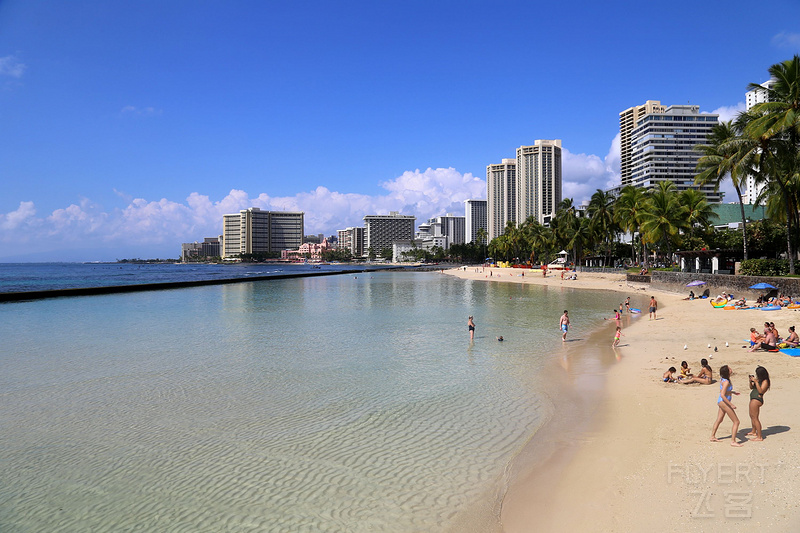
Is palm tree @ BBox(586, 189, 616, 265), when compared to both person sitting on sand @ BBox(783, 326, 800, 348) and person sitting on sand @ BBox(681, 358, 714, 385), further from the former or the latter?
person sitting on sand @ BBox(681, 358, 714, 385)

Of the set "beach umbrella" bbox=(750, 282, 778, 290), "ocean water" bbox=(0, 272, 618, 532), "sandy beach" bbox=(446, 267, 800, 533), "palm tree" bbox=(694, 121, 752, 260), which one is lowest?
"ocean water" bbox=(0, 272, 618, 532)

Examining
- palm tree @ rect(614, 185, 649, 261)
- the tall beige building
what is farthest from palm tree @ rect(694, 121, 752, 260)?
the tall beige building

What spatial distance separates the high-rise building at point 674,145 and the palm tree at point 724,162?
108 m

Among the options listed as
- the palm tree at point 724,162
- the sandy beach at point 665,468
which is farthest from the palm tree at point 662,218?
the sandy beach at point 665,468

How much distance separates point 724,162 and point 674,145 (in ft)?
406

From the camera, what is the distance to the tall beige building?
164 m

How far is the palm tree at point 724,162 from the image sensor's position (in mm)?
28625

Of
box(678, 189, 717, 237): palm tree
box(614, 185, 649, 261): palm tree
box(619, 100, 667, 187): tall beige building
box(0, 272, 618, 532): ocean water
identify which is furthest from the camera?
box(619, 100, 667, 187): tall beige building

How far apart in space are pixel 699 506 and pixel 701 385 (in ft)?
20.5

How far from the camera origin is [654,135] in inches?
5271

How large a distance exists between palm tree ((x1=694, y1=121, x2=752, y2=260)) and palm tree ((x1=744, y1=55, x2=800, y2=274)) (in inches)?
55.7

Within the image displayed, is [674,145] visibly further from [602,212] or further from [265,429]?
[265,429]

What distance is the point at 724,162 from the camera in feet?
97.9

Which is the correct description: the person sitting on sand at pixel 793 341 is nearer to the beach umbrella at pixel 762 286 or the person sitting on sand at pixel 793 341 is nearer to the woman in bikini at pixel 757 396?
the woman in bikini at pixel 757 396
